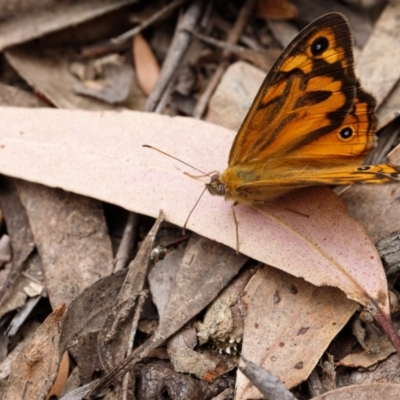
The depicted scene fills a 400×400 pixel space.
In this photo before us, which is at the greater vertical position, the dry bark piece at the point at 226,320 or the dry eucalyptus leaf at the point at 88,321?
the dry bark piece at the point at 226,320

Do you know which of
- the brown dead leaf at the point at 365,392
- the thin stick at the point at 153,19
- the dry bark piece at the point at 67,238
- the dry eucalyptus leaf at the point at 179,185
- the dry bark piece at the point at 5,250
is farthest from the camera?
the thin stick at the point at 153,19

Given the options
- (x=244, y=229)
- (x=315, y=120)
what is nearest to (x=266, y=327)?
(x=244, y=229)

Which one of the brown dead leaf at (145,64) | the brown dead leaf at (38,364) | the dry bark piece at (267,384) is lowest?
the brown dead leaf at (38,364)

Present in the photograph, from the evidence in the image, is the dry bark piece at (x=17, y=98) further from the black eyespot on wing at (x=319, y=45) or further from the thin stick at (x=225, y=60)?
the black eyespot on wing at (x=319, y=45)

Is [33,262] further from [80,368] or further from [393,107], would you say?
[393,107]

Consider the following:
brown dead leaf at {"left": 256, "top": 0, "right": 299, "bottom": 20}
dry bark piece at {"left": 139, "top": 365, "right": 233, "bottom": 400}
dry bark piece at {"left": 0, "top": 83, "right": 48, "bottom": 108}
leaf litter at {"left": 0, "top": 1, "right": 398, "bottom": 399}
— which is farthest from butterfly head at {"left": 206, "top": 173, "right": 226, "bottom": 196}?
brown dead leaf at {"left": 256, "top": 0, "right": 299, "bottom": 20}

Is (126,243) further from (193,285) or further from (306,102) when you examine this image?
(306,102)

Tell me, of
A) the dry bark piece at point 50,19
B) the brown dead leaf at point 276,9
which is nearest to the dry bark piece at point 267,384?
the brown dead leaf at point 276,9

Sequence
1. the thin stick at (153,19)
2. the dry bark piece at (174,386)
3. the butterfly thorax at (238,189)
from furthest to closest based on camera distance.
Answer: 1. the thin stick at (153,19)
2. the butterfly thorax at (238,189)
3. the dry bark piece at (174,386)

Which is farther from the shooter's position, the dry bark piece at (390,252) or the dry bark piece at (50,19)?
the dry bark piece at (50,19)
